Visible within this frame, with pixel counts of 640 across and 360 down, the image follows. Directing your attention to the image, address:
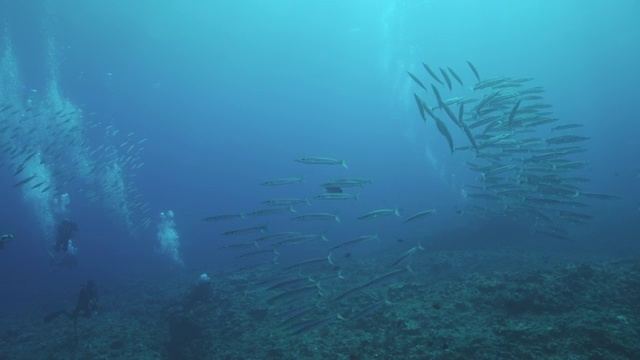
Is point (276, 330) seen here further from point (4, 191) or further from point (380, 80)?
point (4, 191)

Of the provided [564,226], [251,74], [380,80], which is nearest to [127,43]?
[251,74]

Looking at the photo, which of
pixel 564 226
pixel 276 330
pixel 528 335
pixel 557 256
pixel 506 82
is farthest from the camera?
pixel 564 226

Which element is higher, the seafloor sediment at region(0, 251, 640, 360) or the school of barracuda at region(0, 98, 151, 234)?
the school of barracuda at region(0, 98, 151, 234)

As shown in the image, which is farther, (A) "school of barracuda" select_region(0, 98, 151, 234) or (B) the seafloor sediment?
(A) "school of barracuda" select_region(0, 98, 151, 234)

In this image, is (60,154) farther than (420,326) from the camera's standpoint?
Yes

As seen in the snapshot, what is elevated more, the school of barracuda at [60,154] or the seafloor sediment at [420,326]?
the school of barracuda at [60,154]

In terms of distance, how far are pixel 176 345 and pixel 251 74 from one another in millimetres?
70430

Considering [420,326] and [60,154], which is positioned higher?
[60,154]

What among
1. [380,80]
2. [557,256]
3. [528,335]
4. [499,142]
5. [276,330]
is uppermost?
[380,80]

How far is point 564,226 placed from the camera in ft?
63.8

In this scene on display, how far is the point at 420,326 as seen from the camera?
6.24 m

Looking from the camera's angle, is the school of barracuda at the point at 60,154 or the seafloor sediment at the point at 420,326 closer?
the seafloor sediment at the point at 420,326

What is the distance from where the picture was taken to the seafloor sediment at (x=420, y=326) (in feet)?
16.3

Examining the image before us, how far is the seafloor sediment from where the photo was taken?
4.97 meters
